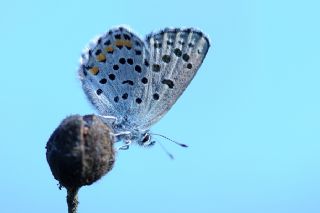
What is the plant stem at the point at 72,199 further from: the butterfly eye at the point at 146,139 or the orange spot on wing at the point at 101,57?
the orange spot on wing at the point at 101,57

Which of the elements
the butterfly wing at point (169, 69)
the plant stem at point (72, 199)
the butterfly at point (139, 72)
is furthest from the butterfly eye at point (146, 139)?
the plant stem at point (72, 199)

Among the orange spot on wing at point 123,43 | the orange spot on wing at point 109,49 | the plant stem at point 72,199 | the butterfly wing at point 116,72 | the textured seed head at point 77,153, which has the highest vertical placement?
the textured seed head at point 77,153

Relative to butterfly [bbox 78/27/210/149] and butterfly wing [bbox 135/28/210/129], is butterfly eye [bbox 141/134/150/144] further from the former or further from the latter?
butterfly wing [bbox 135/28/210/129]

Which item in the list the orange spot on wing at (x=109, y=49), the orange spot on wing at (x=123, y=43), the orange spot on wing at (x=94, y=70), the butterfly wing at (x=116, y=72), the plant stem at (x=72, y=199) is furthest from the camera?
the orange spot on wing at (x=123, y=43)

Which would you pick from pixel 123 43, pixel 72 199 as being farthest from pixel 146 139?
pixel 72 199

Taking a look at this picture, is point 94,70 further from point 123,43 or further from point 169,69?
point 169,69

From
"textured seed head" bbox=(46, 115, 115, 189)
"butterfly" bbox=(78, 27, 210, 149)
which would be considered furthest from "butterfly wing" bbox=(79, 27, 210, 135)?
"textured seed head" bbox=(46, 115, 115, 189)
